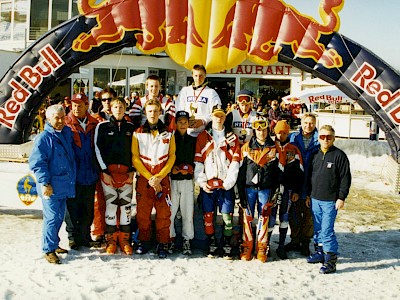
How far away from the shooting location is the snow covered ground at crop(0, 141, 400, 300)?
13.0 ft

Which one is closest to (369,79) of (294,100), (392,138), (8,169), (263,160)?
(392,138)

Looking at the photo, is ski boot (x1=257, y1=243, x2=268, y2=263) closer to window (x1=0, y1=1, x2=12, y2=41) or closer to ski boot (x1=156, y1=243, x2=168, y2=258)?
ski boot (x1=156, y1=243, x2=168, y2=258)

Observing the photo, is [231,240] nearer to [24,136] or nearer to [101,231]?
[101,231]

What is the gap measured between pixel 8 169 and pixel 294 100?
13.9m

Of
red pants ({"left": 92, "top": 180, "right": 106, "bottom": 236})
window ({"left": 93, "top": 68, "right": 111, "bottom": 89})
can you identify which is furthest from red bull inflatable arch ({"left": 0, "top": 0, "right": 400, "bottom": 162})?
window ({"left": 93, "top": 68, "right": 111, "bottom": 89})

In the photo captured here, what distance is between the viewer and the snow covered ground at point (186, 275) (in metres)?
3.95

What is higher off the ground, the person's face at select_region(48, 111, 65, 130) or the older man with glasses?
the person's face at select_region(48, 111, 65, 130)

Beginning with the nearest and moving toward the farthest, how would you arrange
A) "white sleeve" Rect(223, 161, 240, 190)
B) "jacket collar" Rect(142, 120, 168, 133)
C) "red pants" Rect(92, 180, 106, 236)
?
"white sleeve" Rect(223, 161, 240, 190), "jacket collar" Rect(142, 120, 168, 133), "red pants" Rect(92, 180, 106, 236)

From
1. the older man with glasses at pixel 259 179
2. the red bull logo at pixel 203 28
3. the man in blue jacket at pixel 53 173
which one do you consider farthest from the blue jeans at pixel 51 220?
the red bull logo at pixel 203 28

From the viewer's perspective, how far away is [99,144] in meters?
4.82

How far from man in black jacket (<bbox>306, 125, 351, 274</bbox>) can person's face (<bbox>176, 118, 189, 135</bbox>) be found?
1.50 m

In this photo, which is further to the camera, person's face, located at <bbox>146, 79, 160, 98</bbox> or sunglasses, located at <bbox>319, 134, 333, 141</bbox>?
person's face, located at <bbox>146, 79, 160, 98</bbox>

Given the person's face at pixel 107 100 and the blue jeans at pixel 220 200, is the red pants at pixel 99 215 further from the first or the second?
the blue jeans at pixel 220 200

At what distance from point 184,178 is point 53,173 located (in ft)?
4.72
